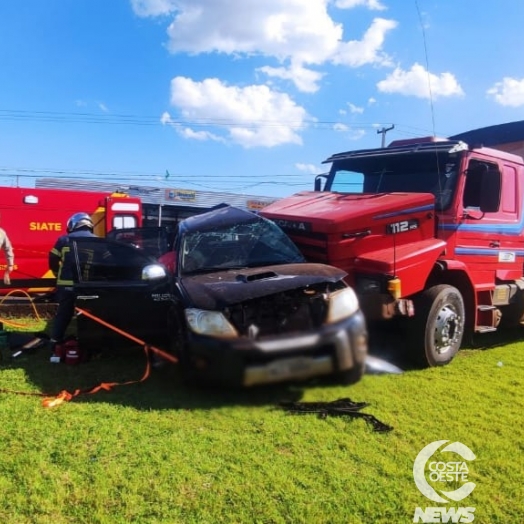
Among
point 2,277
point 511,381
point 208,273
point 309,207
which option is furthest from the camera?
point 2,277

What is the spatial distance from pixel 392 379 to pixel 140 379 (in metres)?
1.05

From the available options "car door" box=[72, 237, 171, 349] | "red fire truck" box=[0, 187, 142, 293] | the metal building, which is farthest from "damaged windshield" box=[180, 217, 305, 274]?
the metal building

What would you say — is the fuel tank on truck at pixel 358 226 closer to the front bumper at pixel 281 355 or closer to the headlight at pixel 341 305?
the headlight at pixel 341 305

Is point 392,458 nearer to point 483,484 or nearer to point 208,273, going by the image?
point 483,484

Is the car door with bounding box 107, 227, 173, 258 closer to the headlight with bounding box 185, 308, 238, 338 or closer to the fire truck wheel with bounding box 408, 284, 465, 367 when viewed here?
the headlight with bounding box 185, 308, 238, 338

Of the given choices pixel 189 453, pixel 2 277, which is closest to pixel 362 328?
pixel 189 453

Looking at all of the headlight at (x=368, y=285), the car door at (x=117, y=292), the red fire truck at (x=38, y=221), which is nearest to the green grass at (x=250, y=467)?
the car door at (x=117, y=292)

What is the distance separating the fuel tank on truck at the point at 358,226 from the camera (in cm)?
138

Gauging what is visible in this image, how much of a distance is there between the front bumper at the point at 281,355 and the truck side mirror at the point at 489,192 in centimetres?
352

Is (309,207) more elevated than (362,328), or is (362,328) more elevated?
(309,207)

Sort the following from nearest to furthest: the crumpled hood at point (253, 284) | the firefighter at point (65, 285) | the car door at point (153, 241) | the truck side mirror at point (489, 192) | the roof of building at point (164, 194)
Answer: the crumpled hood at point (253, 284)
the car door at point (153, 241)
the firefighter at point (65, 285)
the truck side mirror at point (489, 192)
the roof of building at point (164, 194)

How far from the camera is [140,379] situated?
1.90m

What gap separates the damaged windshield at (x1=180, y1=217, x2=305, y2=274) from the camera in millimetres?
1580

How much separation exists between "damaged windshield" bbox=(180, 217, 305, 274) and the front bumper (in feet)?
1.67
